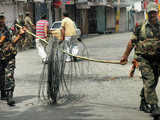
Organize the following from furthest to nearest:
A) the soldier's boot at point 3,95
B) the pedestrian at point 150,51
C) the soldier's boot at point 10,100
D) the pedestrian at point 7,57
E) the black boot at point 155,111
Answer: the soldier's boot at point 3,95 < the pedestrian at point 7,57 < the soldier's boot at point 10,100 < the pedestrian at point 150,51 < the black boot at point 155,111

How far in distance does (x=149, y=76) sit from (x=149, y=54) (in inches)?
12.2

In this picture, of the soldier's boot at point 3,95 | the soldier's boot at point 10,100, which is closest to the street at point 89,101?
the soldier's boot at point 10,100

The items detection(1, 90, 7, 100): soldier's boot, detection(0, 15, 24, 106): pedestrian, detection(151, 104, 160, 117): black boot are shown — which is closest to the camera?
detection(151, 104, 160, 117): black boot

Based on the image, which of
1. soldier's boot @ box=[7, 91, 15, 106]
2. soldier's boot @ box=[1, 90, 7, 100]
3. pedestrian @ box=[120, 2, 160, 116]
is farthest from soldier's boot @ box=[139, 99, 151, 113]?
soldier's boot @ box=[1, 90, 7, 100]

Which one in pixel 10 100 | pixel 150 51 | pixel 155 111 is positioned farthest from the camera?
pixel 10 100

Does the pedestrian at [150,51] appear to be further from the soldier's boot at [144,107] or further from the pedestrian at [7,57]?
the pedestrian at [7,57]

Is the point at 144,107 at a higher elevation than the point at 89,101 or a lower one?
higher

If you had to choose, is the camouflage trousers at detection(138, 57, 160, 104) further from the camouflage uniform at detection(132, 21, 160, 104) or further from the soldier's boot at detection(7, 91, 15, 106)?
the soldier's boot at detection(7, 91, 15, 106)

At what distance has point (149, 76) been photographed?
5.38 m

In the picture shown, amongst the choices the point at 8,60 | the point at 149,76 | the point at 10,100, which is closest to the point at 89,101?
the point at 10,100

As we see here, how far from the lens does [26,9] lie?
84.4 feet

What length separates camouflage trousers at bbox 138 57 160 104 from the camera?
17.5ft

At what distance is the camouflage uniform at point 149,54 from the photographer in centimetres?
535

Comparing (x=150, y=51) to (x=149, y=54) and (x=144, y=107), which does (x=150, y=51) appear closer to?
(x=149, y=54)
